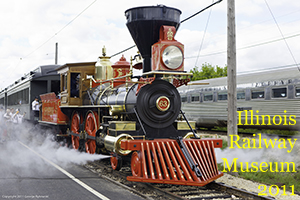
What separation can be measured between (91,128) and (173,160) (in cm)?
360

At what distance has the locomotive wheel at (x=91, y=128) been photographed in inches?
338

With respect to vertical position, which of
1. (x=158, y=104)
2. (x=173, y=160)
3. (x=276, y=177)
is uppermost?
(x=158, y=104)

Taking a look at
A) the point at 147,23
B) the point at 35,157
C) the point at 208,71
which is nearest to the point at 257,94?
the point at 147,23

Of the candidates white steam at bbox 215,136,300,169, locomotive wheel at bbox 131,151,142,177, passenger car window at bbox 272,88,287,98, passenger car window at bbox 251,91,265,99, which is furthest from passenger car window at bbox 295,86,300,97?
locomotive wheel at bbox 131,151,142,177

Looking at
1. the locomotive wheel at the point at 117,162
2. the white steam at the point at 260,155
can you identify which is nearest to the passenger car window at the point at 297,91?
the white steam at the point at 260,155

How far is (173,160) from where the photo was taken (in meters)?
5.87

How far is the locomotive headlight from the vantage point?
20.8 feet

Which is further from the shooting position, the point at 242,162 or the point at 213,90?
the point at 213,90

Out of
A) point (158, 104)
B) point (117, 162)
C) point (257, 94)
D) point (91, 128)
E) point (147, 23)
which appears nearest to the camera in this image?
point (147, 23)

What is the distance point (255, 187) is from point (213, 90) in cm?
922

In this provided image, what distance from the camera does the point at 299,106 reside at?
430 inches

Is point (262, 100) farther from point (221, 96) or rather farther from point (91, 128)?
point (91, 128)

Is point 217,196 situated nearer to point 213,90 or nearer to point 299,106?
point 299,106

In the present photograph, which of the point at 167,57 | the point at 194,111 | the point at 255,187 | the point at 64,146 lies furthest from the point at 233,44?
the point at 194,111
